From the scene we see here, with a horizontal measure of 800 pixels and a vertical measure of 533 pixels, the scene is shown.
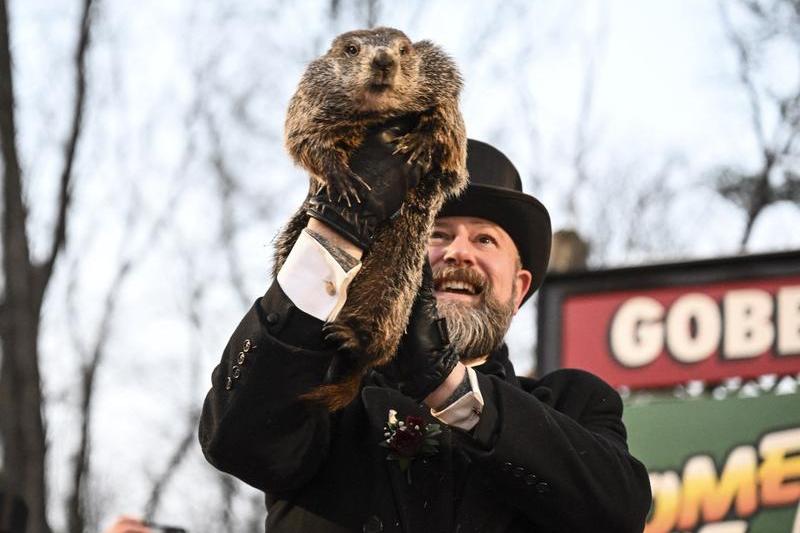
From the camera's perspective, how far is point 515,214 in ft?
13.6

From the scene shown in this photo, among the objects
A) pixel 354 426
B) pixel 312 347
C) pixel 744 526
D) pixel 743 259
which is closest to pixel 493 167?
pixel 354 426

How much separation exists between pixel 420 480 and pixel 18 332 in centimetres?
668

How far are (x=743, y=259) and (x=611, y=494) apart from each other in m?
4.60

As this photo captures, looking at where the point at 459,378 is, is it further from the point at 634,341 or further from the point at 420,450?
the point at 634,341

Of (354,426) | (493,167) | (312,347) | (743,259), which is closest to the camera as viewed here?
(312,347)

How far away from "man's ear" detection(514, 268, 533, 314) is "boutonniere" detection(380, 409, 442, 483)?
0.86 meters

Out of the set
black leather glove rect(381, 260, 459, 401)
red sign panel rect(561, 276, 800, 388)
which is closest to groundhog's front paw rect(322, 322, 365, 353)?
black leather glove rect(381, 260, 459, 401)

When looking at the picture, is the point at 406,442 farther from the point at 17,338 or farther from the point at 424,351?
the point at 17,338

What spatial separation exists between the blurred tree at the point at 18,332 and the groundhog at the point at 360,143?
6.63 m

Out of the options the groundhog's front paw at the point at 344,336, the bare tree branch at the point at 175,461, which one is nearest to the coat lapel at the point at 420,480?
the groundhog's front paw at the point at 344,336

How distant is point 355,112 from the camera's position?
301 centimetres

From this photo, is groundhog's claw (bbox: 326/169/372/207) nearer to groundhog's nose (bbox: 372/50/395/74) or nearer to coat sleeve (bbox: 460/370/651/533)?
groundhog's nose (bbox: 372/50/395/74)

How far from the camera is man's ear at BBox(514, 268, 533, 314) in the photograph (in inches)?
165

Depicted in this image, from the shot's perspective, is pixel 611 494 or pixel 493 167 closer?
pixel 611 494
